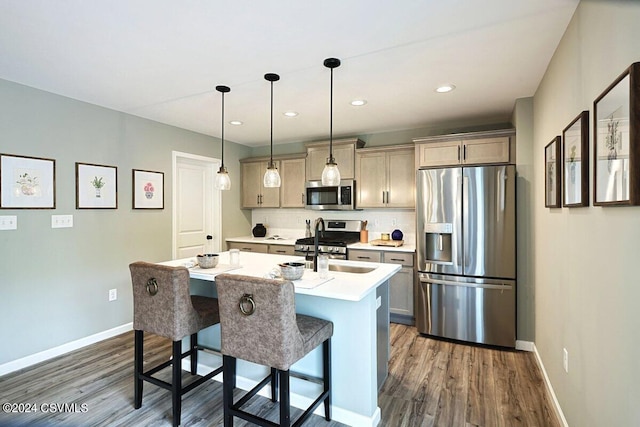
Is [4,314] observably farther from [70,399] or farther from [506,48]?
[506,48]

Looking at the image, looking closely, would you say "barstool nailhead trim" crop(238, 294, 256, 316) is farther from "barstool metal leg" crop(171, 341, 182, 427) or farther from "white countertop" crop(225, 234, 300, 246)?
"white countertop" crop(225, 234, 300, 246)


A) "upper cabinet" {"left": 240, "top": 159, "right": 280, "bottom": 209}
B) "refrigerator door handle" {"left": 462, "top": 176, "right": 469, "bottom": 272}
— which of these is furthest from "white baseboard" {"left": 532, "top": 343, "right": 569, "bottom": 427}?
"upper cabinet" {"left": 240, "top": 159, "right": 280, "bottom": 209}

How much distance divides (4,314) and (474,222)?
432 cm

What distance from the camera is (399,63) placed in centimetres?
242

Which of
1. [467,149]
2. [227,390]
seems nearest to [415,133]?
[467,149]

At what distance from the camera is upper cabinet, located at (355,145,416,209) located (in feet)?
13.6

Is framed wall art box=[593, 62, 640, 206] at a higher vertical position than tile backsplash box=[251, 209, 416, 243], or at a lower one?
higher

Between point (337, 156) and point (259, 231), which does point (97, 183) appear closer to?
point (259, 231)

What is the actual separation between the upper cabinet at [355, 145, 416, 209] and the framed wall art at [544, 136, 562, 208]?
68.2 inches

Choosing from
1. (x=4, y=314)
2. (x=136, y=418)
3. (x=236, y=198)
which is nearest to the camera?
(x=136, y=418)

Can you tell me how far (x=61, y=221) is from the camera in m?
3.09

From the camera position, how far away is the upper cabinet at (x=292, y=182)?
4.89 m

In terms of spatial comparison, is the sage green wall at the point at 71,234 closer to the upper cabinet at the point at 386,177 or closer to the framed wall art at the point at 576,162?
the upper cabinet at the point at 386,177

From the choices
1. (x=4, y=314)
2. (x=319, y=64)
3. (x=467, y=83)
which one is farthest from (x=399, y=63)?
(x=4, y=314)
